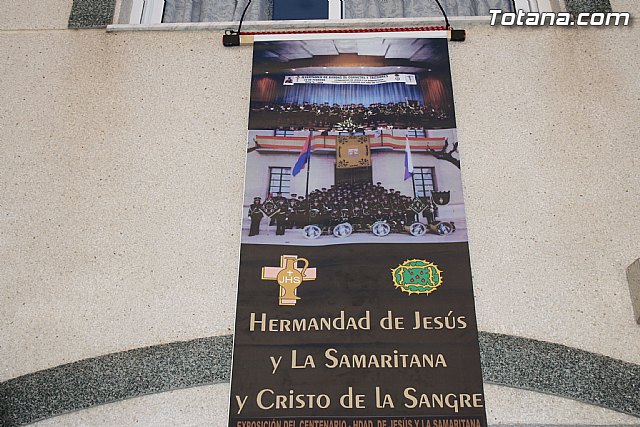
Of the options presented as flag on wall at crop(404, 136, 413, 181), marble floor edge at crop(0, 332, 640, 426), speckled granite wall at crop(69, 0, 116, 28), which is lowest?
marble floor edge at crop(0, 332, 640, 426)

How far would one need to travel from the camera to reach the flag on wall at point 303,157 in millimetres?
2462

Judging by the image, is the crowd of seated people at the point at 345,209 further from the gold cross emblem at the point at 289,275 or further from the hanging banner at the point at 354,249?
the gold cross emblem at the point at 289,275

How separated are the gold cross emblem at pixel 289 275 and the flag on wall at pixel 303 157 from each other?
36 centimetres

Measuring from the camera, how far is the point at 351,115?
256 centimetres

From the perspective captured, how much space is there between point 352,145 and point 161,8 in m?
1.21

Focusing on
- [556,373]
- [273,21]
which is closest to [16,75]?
[273,21]

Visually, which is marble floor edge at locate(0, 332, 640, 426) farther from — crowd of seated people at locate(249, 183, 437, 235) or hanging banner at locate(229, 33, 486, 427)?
crowd of seated people at locate(249, 183, 437, 235)

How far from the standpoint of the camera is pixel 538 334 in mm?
2201

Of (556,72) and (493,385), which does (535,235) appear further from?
(556,72)

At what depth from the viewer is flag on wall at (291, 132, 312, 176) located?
246 cm

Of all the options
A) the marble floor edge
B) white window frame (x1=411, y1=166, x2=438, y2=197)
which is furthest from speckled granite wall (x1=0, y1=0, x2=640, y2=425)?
white window frame (x1=411, y1=166, x2=438, y2=197)
